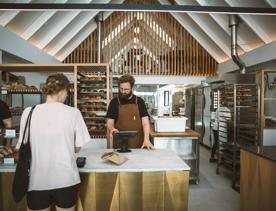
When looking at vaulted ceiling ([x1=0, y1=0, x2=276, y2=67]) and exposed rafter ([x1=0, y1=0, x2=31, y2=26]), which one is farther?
vaulted ceiling ([x1=0, y1=0, x2=276, y2=67])

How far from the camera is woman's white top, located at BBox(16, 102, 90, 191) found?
167 cm

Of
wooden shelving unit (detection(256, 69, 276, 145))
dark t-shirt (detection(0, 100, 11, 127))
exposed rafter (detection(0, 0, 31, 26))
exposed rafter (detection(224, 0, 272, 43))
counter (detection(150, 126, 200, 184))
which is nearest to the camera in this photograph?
dark t-shirt (detection(0, 100, 11, 127))

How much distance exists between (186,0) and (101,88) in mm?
4977

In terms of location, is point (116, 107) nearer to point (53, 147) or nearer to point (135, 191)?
point (135, 191)

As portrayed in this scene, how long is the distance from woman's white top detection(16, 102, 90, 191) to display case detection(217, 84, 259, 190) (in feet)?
12.0

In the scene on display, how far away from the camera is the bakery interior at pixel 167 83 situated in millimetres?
2143

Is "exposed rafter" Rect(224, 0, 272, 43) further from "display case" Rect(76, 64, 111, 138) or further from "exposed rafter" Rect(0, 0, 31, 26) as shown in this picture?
"exposed rafter" Rect(0, 0, 31, 26)

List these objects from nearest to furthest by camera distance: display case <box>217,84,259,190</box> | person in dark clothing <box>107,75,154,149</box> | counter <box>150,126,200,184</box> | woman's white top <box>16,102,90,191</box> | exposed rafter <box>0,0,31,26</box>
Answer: woman's white top <box>16,102,90,191</box> → person in dark clothing <box>107,75,154,149</box> → counter <box>150,126,200,184</box> → exposed rafter <box>0,0,31,26</box> → display case <box>217,84,259,190</box>

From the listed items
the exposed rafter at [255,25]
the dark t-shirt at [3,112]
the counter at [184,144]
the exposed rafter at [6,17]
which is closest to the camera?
the dark t-shirt at [3,112]

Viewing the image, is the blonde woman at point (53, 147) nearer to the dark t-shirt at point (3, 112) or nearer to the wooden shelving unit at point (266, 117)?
the dark t-shirt at point (3, 112)

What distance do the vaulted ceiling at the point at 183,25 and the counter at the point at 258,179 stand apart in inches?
134

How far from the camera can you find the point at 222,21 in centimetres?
699

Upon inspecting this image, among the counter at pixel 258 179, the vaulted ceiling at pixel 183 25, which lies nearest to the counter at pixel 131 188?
the counter at pixel 258 179

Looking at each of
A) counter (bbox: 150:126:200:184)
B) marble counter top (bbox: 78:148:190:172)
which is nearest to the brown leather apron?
marble counter top (bbox: 78:148:190:172)
